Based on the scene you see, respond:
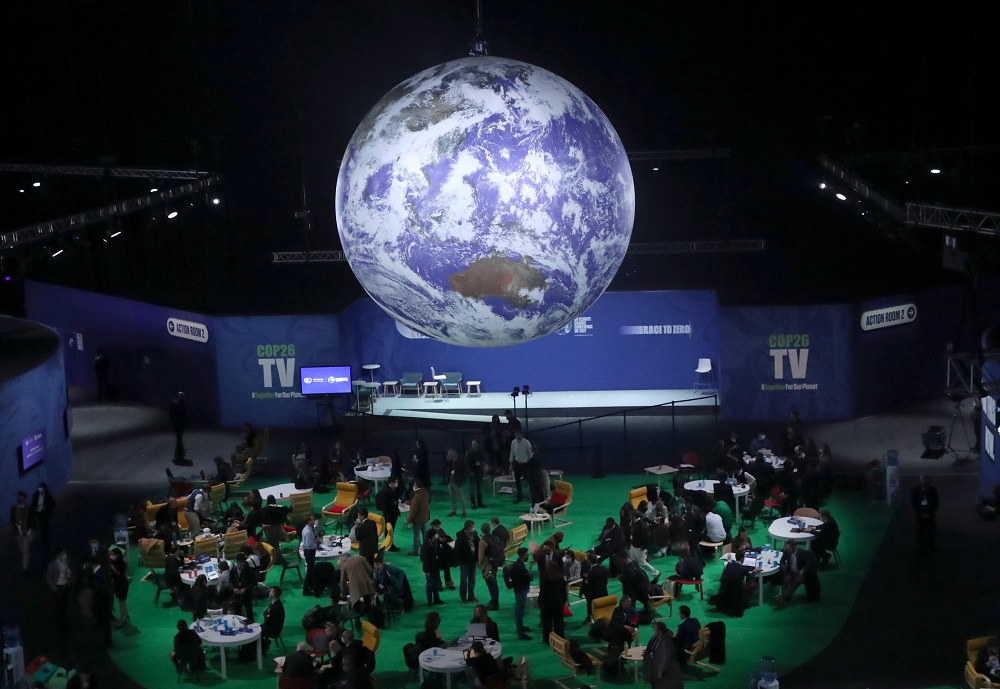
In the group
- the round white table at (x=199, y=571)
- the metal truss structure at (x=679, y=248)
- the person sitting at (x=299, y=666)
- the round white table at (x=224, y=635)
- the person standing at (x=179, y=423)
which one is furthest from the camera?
the metal truss structure at (x=679, y=248)

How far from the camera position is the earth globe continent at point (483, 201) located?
172 inches

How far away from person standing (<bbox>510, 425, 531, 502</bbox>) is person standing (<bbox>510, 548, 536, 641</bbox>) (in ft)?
19.5

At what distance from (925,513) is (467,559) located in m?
7.10

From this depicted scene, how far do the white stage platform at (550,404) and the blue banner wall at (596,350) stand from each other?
0.36 meters

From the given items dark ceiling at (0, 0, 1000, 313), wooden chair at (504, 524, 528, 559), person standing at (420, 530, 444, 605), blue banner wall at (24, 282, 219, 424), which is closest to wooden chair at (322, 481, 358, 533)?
wooden chair at (504, 524, 528, 559)

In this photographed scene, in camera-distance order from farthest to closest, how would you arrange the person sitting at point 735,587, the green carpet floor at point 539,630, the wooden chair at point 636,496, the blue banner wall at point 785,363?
the blue banner wall at point 785,363
the wooden chair at point 636,496
the person sitting at point 735,587
the green carpet floor at point 539,630

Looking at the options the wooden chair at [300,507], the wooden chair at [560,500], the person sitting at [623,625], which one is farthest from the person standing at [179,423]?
the person sitting at [623,625]

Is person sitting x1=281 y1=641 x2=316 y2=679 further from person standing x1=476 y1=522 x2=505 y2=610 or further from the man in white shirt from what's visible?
the man in white shirt

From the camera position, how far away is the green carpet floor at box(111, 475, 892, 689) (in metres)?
14.2

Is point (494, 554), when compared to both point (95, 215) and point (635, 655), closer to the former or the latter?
point (635, 655)

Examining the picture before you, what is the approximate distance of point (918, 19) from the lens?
21.7m

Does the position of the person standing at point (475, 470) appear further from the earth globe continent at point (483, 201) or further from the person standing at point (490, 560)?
the earth globe continent at point (483, 201)

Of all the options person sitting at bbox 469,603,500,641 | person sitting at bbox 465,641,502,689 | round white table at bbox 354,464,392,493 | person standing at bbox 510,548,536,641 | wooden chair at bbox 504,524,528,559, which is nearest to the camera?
person sitting at bbox 465,641,502,689

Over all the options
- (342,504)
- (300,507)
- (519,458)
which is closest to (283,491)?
(300,507)
